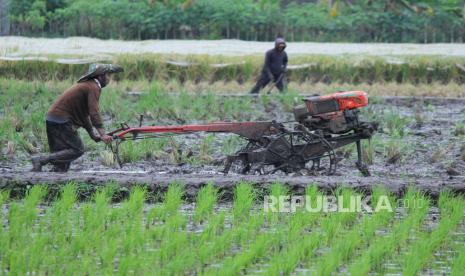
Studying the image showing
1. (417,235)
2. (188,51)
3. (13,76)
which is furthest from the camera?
(188,51)

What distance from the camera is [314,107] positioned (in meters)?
10.4

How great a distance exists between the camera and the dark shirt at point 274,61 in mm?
19172

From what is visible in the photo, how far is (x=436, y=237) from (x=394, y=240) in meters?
0.28

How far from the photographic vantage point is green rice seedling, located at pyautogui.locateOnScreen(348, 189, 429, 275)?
7254mm

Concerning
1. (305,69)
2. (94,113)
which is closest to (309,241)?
(94,113)

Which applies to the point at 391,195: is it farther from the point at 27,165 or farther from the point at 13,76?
the point at 13,76

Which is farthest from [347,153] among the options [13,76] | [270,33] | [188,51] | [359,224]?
[270,33]

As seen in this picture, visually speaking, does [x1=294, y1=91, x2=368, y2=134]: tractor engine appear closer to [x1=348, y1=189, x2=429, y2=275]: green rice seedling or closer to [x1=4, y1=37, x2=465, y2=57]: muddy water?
[x1=348, y1=189, x2=429, y2=275]: green rice seedling

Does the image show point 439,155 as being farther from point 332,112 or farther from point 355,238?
point 355,238

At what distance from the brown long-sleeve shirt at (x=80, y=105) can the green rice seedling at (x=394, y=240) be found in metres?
2.93

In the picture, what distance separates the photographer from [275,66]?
19.2 m

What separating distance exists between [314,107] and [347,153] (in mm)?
2377

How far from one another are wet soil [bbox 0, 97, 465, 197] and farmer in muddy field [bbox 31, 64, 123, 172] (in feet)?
1.01

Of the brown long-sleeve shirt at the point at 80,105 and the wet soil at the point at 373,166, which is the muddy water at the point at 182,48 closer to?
the wet soil at the point at 373,166
